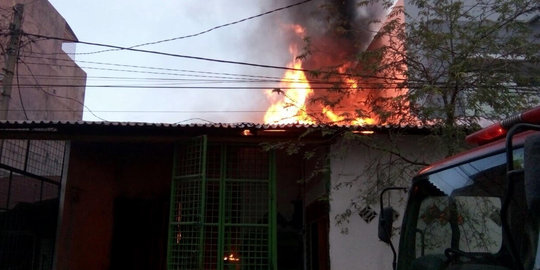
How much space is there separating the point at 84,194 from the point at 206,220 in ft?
10.9

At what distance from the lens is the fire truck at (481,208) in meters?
2.15

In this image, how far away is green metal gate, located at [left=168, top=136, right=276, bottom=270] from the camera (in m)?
7.84

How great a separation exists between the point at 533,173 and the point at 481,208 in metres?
1.15

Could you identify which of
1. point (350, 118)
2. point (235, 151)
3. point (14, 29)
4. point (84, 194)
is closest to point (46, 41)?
point (14, 29)

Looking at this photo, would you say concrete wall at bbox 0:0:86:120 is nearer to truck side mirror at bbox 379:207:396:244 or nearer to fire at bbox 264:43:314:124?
fire at bbox 264:43:314:124

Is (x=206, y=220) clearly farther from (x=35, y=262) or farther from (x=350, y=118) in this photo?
(x=35, y=262)

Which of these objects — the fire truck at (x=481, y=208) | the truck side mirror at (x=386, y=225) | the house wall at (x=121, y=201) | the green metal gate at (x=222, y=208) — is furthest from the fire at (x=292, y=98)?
the fire truck at (x=481, y=208)

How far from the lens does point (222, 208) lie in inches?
320

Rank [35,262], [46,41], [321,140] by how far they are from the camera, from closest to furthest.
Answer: [321,140]
[35,262]
[46,41]

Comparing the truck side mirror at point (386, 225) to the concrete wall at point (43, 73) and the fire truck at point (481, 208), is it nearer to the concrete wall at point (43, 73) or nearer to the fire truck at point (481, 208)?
the fire truck at point (481, 208)

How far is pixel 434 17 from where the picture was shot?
7.79 meters

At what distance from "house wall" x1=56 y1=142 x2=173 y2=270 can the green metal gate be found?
8.06 ft

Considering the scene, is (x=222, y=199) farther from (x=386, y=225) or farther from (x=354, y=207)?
(x=386, y=225)

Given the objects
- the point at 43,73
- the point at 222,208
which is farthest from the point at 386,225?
the point at 43,73
